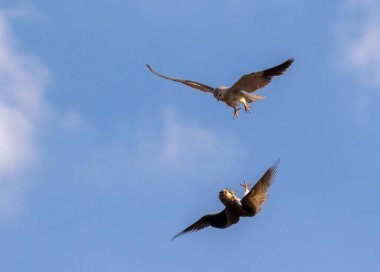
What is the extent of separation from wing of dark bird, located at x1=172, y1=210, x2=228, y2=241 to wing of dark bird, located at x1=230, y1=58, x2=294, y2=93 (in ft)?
15.9

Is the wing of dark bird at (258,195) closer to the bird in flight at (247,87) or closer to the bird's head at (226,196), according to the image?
the bird's head at (226,196)

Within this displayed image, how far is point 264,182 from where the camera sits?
83.1ft

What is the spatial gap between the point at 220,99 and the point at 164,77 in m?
4.02

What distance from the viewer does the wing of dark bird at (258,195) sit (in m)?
25.2

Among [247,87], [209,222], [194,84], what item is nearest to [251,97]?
[247,87]

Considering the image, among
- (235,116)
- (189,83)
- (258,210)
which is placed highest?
(189,83)

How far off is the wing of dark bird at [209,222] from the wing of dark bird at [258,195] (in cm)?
99

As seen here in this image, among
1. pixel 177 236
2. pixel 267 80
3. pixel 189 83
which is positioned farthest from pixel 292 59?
pixel 177 236

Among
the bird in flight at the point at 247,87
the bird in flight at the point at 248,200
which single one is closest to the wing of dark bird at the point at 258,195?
the bird in flight at the point at 248,200

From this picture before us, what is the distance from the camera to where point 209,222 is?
26.8 meters

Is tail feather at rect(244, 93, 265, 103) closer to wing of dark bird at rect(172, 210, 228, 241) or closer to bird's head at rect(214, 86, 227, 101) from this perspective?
bird's head at rect(214, 86, 227, 101)

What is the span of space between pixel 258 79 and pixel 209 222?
547cm

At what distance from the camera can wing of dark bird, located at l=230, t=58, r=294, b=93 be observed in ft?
95.8

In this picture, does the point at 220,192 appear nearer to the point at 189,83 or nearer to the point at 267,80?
the point at 267,80
